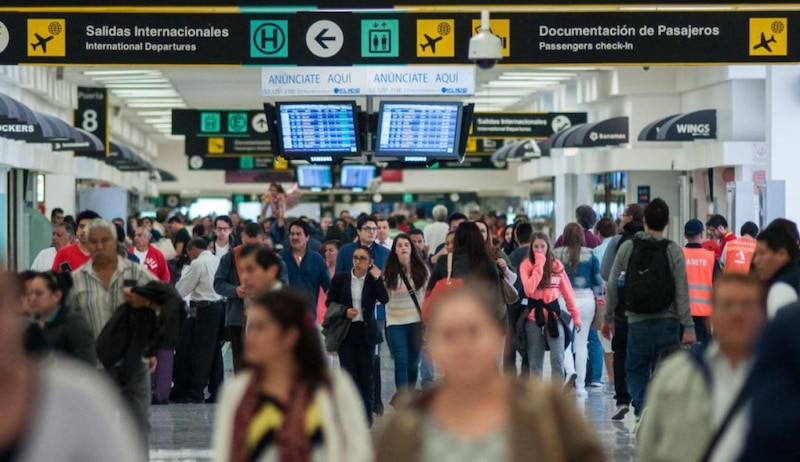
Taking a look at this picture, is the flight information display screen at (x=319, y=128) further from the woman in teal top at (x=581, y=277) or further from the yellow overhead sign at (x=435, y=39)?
the yellow overhead sign at (x=435, y=39)

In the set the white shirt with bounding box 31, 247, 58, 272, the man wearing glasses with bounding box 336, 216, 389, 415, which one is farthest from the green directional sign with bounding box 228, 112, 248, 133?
the white shirt with bounding box 31, 247, 58, 272

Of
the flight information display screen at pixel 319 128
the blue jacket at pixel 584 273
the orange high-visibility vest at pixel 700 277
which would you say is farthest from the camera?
the flight information display screen at pixel 319 128

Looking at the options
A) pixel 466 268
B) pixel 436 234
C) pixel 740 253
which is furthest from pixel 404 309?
pixel 436 234

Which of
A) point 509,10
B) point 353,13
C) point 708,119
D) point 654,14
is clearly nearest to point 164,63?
point 353,13

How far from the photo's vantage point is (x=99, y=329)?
853 cm

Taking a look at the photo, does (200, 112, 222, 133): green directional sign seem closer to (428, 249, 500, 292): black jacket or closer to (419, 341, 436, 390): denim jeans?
(419, 341, 436, 390): denim jeans

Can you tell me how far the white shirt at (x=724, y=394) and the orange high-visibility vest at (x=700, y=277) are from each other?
21.8 ft

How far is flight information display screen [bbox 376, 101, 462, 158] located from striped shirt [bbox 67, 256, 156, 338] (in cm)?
845

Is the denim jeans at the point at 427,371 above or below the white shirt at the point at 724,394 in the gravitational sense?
below

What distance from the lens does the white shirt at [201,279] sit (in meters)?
13.6

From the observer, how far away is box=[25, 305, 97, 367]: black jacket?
23.4 feet

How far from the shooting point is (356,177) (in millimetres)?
41188

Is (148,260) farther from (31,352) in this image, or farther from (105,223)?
(31,352)

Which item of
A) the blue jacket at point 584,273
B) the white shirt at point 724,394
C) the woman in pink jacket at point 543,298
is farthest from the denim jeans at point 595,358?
the white shirt at point 724,394
